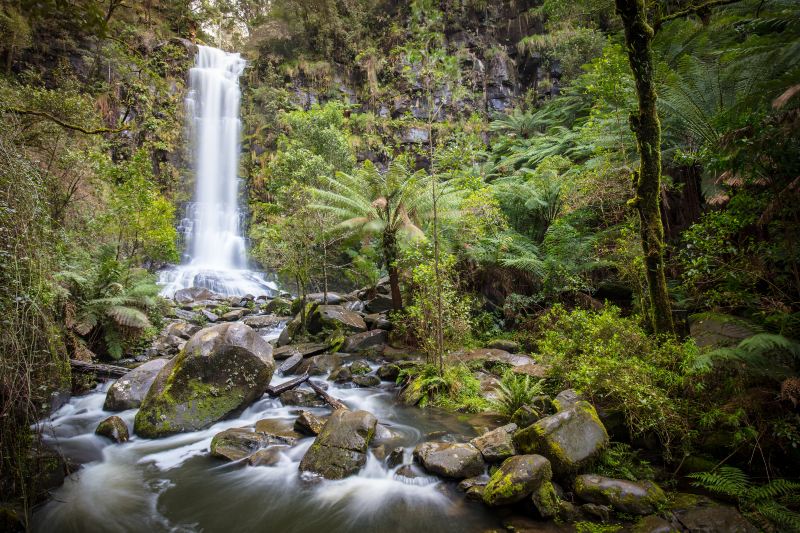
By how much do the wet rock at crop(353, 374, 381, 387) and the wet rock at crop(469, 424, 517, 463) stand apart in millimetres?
3080

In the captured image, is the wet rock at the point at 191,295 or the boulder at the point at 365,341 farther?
the wet rock at the point at 191,295

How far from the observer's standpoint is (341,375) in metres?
7.41

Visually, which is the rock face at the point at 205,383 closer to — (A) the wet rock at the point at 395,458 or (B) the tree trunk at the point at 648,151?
(A) the wet rock at the point at 395,458

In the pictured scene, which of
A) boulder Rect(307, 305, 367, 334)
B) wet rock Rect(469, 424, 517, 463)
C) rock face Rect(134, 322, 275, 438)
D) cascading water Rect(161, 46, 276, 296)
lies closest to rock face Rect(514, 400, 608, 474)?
wet rock Rect(469, 424, 517, 463)

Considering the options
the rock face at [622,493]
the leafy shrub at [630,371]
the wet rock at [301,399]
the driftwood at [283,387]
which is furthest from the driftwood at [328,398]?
the rock face at [622,493]

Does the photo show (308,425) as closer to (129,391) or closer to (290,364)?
(290,364)

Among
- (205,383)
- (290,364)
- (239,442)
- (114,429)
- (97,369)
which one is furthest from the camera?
(290,364)

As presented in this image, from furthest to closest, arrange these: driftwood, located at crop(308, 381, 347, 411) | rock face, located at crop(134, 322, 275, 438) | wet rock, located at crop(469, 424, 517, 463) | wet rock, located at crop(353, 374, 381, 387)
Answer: wet rock, located at crop(353, 374, 381, 387)
driftwood, located at crop(308, 381, 347, 411)
rock face, located at crop(134, 322, 275, 438)
wet rock, located at crop(469, 424, 517, 463)

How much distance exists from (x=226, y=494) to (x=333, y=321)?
569 cm

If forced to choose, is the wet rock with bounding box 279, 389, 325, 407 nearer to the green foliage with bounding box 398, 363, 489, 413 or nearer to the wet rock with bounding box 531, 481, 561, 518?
the green foliage with bounding box 398, 363, 489, 413

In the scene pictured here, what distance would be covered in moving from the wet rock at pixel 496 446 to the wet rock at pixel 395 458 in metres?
0.87

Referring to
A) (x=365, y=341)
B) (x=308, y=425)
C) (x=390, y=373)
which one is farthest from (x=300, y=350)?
(x=308, y=425)

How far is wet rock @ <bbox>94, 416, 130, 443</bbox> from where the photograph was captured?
5.20 metres

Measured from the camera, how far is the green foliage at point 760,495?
2.88 metres
